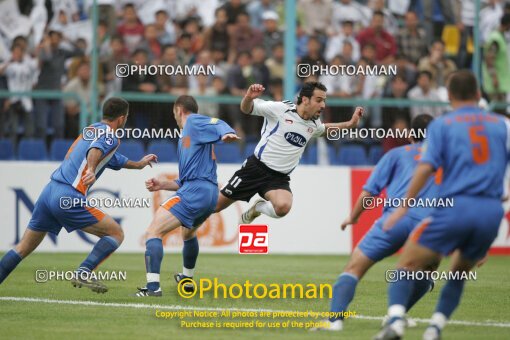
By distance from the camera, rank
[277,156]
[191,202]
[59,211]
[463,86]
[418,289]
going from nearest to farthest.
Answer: [463,86]
[418,289]
[59,211]
[191,202]
[277,156]

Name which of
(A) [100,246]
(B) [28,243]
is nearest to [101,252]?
(A) [100,246]

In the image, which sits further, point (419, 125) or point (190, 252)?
point (190, 252)

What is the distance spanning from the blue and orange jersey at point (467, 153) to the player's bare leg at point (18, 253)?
17.2ft

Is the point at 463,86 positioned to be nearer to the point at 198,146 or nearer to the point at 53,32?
the point at 198,146

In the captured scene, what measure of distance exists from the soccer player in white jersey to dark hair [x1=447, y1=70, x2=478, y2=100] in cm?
539

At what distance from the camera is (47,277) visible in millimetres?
13461

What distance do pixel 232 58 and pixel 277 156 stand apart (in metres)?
5.61

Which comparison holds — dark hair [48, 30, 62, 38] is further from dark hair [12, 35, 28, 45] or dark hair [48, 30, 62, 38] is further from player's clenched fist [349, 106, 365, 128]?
player's clenched fist [349, 106, 365, 128]

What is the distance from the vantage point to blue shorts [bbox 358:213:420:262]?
29.2ft

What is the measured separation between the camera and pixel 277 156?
44.4 feet

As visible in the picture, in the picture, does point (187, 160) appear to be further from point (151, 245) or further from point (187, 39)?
point (187, 39)

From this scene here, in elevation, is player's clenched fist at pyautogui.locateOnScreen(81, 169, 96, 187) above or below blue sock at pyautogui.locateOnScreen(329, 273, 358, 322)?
above

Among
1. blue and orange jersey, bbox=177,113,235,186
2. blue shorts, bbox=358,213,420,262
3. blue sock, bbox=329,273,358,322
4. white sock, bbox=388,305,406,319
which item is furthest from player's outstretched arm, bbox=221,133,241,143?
white sock, bbox=388,305,406,319

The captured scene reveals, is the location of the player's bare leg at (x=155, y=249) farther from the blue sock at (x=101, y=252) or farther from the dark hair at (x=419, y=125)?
the dark hair at (x=419, y=125)
